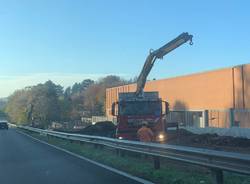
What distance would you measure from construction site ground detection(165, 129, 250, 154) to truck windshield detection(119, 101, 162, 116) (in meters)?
2.79

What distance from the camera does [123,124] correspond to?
2783 centimetres

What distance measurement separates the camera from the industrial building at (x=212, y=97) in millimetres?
53072

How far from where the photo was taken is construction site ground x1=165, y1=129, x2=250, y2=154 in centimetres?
2831

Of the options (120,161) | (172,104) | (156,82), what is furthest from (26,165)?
(156,82)

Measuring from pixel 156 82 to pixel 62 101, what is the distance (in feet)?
161

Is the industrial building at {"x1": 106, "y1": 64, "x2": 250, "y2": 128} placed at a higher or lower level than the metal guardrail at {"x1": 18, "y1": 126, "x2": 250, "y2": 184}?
higher

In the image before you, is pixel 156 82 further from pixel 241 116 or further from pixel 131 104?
pixel 131 104

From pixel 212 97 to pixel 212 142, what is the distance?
112 feet

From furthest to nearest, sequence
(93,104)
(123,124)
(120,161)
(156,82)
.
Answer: (93,104) < (156,82) < (123,124) < (120,161)

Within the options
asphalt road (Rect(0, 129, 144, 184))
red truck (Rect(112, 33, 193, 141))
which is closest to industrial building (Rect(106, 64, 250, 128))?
red truck (Rect(112, 33, 193, 141))

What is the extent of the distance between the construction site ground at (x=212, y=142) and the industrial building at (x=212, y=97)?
1384 centimetres

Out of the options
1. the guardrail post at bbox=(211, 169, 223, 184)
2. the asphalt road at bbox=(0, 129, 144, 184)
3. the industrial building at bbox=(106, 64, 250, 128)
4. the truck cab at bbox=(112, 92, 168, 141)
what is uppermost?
the industrial building at bbox=(106, 64, 250, 128)

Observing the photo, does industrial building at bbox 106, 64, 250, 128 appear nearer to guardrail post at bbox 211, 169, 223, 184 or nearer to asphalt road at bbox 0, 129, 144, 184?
asphalt road at bbox 0, 129, 144, 184

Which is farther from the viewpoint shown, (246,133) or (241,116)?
(241,116)
